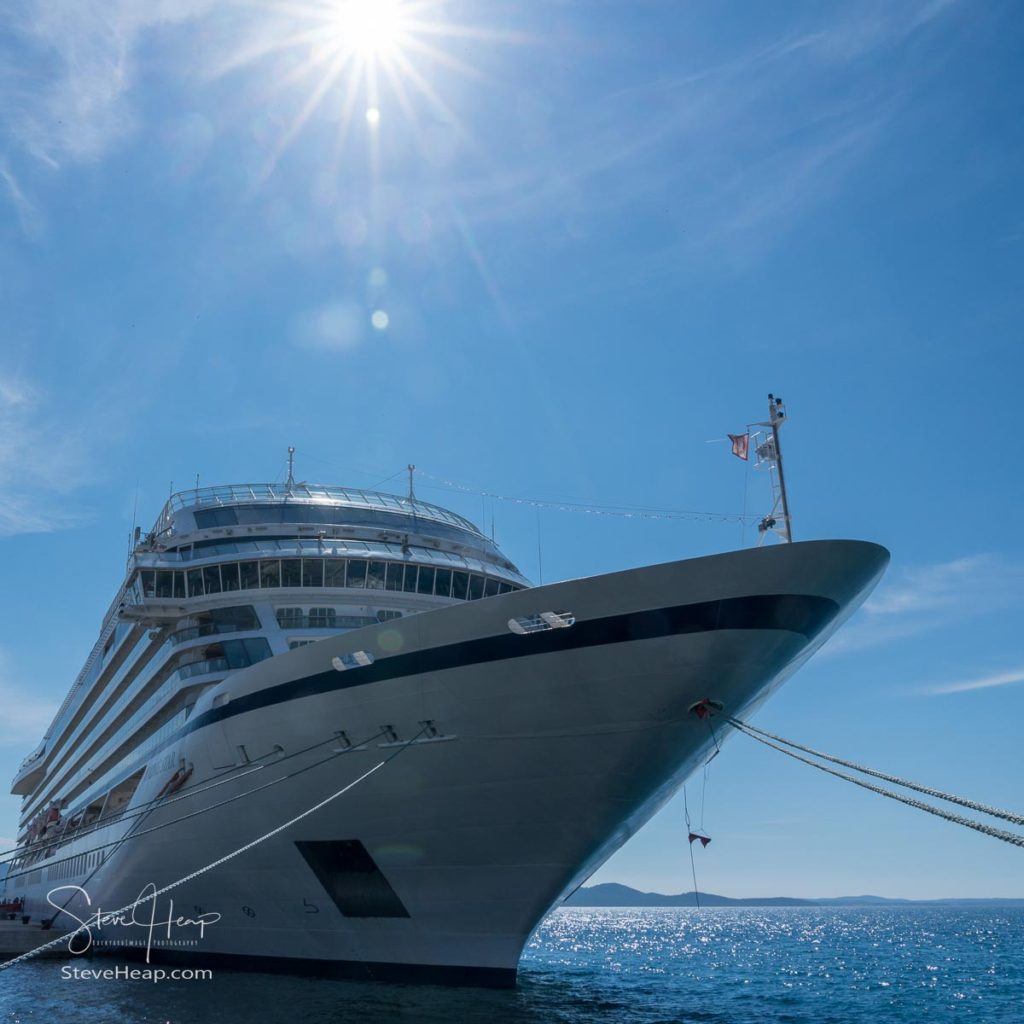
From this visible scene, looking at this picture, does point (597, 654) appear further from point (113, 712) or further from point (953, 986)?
point (953, 986)

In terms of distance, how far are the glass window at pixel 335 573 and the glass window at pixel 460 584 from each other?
2714 mm

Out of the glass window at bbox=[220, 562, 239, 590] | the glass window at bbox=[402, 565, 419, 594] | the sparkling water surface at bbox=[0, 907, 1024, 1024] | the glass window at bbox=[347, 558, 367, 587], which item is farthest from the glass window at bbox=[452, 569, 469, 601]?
the sparkling water surface at bbox=[0, 907, 1024, 1024]

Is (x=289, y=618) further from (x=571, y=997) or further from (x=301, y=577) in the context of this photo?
(x=571, y=997)

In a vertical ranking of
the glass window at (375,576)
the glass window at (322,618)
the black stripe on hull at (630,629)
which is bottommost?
the black stripe on hull at (630,629)

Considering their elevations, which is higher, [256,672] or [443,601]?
[443,601]

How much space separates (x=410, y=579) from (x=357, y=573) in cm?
126

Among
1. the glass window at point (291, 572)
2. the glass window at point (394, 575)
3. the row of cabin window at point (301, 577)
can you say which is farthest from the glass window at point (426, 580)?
the glass window at point (291, 572)

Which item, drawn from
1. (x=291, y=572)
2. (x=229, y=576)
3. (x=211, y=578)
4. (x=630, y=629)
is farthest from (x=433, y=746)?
(x=211, y=578)

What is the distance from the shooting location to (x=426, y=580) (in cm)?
2112

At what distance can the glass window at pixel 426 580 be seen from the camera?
68.8ft

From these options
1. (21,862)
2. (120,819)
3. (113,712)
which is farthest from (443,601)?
→ (21,862)

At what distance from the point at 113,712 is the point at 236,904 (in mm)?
13025

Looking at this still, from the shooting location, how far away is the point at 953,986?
90.3 ft

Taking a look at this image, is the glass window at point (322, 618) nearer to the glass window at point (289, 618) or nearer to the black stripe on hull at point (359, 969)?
the glass window at point (289, 618)
